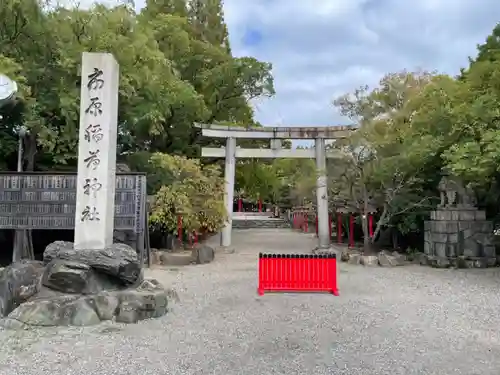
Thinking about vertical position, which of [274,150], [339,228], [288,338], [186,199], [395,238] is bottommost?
[288,338]

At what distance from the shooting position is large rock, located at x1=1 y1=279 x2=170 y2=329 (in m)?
5.91

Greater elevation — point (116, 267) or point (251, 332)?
point (116, 267)

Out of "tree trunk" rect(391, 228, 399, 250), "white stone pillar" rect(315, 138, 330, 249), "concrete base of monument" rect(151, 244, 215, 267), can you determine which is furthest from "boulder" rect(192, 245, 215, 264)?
"tree trunk" rect(391, 228, 399, 250)

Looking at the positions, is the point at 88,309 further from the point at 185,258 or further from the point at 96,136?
the point at 185,258

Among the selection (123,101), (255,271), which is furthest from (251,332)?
(123,101)

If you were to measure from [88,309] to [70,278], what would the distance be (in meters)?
0.55

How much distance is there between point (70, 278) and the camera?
6297 mm

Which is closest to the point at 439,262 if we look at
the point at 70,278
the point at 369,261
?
the point at 369,261

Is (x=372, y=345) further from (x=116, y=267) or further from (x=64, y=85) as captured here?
(x=64, y=85)

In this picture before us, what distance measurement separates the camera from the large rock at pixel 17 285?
21.4 feet

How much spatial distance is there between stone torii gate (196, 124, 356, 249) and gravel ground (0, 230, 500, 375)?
7.41 m

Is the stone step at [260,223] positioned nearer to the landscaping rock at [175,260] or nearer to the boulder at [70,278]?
the landscaping rock at [175,260]

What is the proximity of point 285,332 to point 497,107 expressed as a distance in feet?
25.5

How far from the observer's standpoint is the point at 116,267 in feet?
21.6
